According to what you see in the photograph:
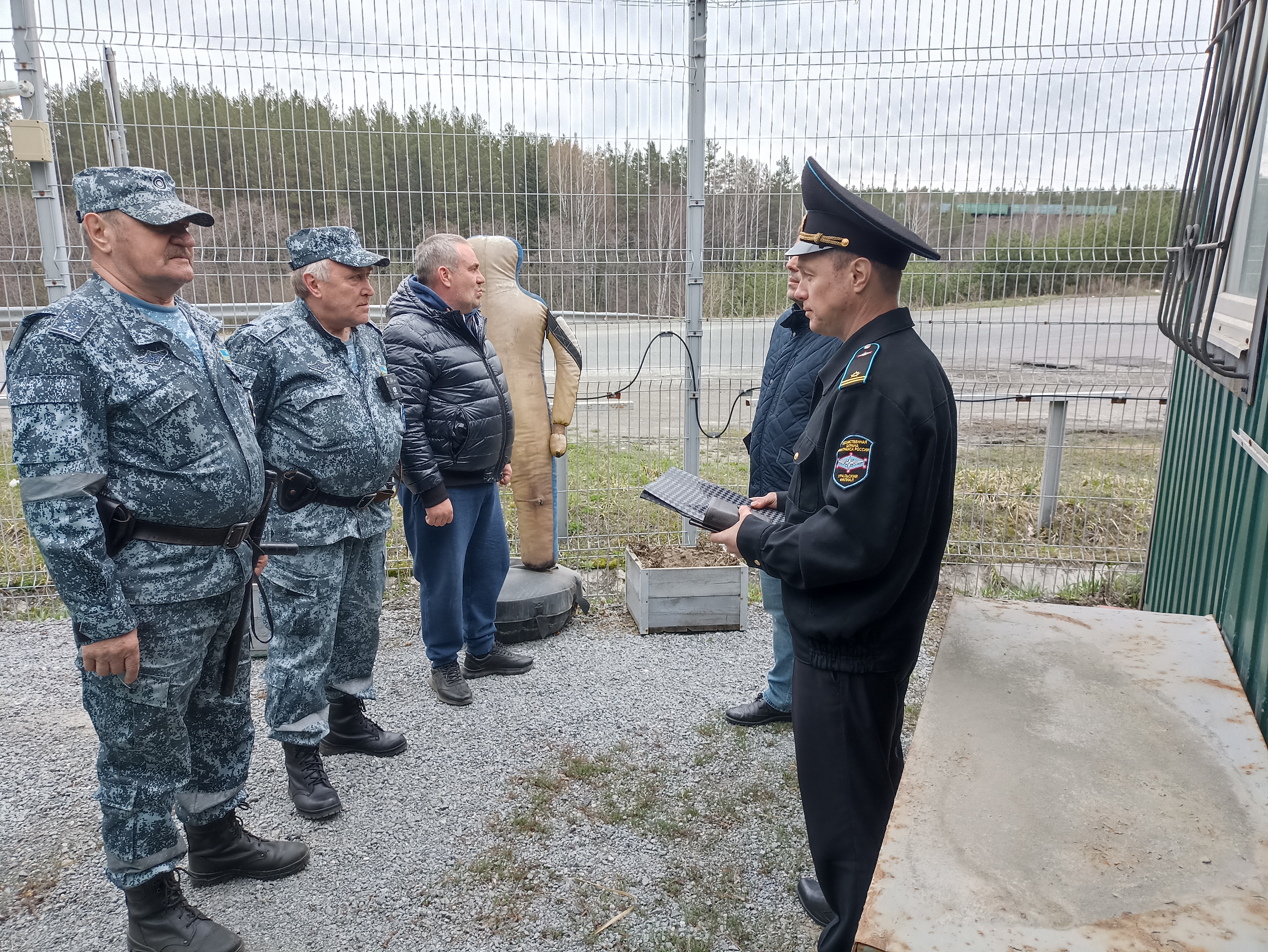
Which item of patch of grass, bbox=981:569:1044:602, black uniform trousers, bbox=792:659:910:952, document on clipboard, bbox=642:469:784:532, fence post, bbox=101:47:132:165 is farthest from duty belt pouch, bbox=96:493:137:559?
patch of grass, bbox=981:569:1044:602

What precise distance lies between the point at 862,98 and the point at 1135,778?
175 inches

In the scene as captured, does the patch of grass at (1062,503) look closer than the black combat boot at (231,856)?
No

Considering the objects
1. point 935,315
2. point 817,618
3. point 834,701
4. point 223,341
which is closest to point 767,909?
point 834,701

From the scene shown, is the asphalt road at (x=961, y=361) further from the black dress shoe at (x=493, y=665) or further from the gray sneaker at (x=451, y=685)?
the gray sneaker at (x=451, y=685)

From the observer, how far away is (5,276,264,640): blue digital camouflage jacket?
215 centimetres

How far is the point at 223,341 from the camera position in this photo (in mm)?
2992

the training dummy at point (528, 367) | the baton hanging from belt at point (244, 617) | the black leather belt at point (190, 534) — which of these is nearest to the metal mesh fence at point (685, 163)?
the training dummy at point (528, 367)

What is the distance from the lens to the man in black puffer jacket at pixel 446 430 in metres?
3.69

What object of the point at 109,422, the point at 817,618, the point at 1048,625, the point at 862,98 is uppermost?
the point at 862,98

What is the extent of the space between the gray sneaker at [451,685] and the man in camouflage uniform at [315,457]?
788 millimetres

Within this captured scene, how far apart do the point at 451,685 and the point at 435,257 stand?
2041 millimetres

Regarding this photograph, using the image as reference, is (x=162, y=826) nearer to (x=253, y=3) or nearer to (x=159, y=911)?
(x=159, y=911)

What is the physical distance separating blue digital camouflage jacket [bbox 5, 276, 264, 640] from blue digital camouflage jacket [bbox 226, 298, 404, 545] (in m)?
0.42

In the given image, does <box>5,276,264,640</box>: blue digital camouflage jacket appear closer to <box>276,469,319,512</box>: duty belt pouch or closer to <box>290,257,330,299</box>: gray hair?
<box>276,469,319,512</box>: duty belt pouch
